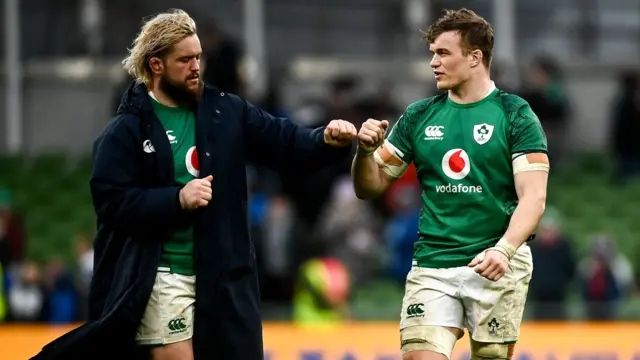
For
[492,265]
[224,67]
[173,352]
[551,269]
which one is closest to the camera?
[492,265]

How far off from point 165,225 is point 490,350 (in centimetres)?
166

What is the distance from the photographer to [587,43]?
59.3 feet

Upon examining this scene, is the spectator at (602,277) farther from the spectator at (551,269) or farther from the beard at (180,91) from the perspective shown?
the beard at (180,91)

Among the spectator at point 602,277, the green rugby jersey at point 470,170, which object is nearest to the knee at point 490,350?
the green rugby jersey at point 470,170

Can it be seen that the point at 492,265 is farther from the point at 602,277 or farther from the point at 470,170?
the point at 602,277

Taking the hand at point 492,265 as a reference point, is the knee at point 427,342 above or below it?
below

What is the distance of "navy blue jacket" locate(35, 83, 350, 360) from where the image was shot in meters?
6.21

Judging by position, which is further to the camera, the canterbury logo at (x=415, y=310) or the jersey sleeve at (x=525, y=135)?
the canterbury logo at (x=415, y=310)

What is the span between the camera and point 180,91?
6.36 metres

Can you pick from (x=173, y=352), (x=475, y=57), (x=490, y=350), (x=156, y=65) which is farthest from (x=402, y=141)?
(x=173, y=352)

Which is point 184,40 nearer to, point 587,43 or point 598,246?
point 598,246

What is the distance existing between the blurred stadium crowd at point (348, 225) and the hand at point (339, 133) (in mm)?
6121

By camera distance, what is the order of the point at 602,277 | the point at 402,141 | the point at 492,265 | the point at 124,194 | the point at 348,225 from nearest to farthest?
the point at 492,265
the point at 124,194
the point at 402,141
the point at 602,277
the point at 348,225

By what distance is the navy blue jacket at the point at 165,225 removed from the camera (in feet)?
20.4
